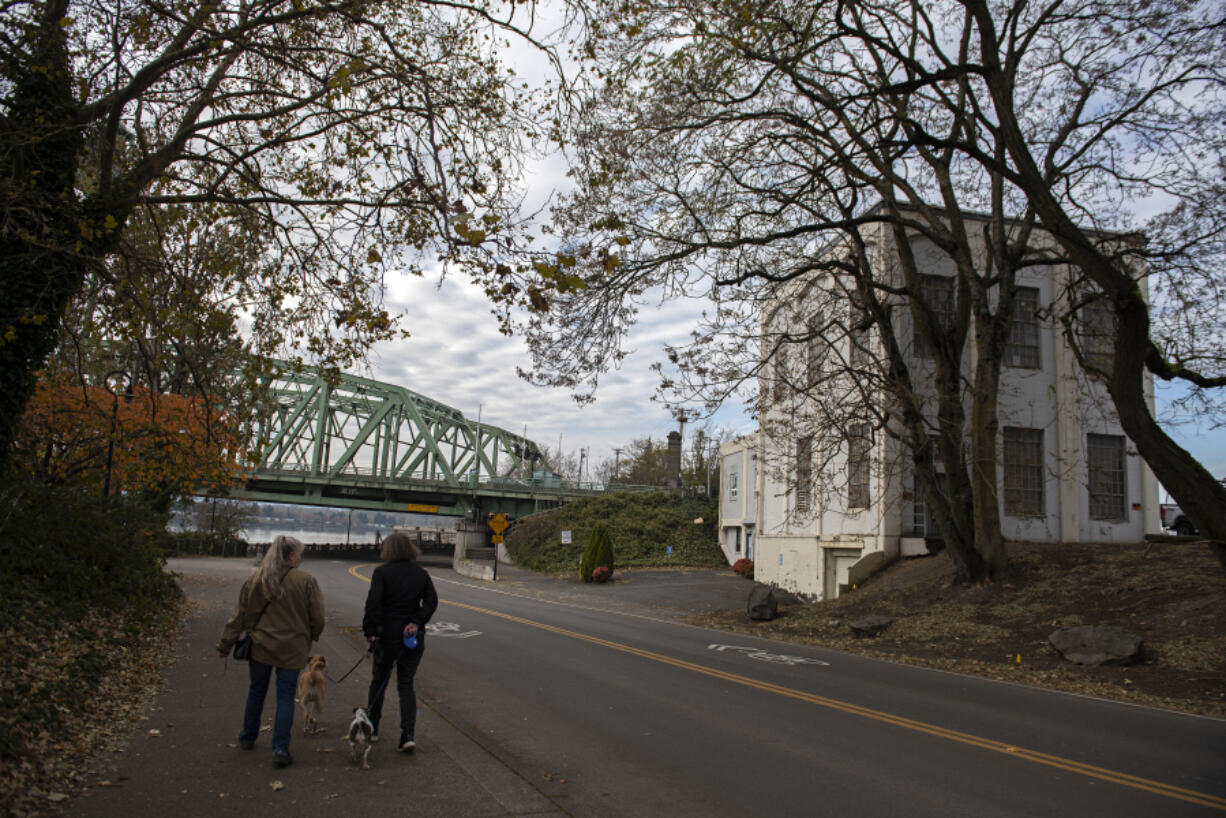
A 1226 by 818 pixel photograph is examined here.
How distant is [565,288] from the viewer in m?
7.07

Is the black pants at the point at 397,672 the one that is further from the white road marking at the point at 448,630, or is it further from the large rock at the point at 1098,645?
the large rock at the point at 1098,645

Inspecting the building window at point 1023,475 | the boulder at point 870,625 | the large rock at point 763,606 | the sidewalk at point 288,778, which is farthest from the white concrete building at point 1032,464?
the sidewalk at point 288,778

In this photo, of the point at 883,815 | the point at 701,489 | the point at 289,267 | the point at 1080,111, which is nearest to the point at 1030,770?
the point at 883,815

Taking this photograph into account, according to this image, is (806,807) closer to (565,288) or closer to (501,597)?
(565,288)

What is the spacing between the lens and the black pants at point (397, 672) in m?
6.23

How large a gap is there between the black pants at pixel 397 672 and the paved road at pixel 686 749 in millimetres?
309

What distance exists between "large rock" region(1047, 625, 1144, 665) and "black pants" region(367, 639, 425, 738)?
10.6 m

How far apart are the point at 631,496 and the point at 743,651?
41.8 metres

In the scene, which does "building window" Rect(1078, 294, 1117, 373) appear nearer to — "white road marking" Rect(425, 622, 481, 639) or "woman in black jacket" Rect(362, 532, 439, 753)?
"white road marking" Rect(425, 622, 481, 639)

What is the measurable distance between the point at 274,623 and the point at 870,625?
42.9 feet

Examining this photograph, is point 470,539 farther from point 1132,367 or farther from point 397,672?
point 397,672

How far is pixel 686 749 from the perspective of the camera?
677 cm

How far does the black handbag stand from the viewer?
19.8ft

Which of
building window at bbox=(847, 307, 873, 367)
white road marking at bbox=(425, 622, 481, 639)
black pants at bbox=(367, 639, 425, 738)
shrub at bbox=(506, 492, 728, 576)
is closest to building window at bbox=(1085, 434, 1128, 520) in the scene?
building window at bbox=(847, 307, 873, 367)
